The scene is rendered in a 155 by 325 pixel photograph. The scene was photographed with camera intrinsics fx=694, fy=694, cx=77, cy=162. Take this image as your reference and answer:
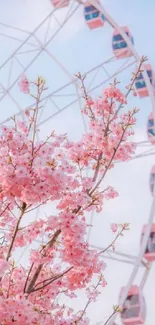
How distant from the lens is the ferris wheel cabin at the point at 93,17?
23.3 m

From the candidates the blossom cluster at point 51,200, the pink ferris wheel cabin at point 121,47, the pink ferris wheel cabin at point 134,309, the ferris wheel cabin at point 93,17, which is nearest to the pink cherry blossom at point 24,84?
the blossom cluster at point 51,200

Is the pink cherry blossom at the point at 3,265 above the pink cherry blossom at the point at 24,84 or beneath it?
beneath

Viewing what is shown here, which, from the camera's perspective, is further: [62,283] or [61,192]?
[62,283]

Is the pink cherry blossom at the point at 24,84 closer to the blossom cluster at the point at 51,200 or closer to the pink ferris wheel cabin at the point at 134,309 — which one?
the blossom cluster at the point at 51,200

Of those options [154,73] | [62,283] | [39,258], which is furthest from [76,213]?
[154,73]

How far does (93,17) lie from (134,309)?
9981mm

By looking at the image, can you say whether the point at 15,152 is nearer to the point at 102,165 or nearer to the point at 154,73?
the point at 102,165

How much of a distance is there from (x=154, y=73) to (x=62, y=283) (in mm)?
16587

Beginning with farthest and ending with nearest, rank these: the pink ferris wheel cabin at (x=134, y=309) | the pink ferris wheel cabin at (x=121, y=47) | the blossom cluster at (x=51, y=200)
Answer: the pink ferris wheel cabin at (x=121, y=47) → the pink ferris wheel cabin at (x=134, y=309) → the blossom cluster at (x=51, y=200)

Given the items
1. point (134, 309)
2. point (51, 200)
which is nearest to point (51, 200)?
point (51, 200)

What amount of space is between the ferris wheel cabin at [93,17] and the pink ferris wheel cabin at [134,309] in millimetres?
9105

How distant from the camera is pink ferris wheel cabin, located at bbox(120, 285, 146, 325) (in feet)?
64.6

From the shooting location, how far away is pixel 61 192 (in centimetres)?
708

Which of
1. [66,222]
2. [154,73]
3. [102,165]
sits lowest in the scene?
[66,222]
